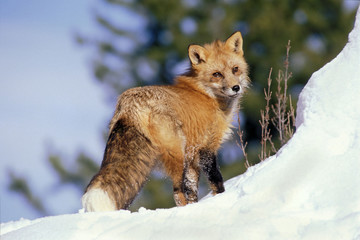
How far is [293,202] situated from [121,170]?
2378 mm

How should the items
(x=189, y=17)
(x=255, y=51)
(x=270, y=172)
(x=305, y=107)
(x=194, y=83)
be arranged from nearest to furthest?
(x=270, y=172)
(x=305, y=107)
(x=194, y=83)
(x=255, y=51)
(x=189, y=17)

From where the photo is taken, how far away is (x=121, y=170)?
576cm

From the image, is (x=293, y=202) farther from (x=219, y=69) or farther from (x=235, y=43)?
(x=235, y=43)

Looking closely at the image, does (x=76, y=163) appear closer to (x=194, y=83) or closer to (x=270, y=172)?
(x=194, y=83)

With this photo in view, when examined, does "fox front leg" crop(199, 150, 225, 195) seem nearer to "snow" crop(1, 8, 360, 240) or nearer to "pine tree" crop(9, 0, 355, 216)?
"snow" crop(1, 8, 360, 240)

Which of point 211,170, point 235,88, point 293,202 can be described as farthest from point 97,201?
point 235,88

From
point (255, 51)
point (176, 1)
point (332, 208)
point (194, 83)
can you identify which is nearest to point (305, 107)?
point (332, 208)

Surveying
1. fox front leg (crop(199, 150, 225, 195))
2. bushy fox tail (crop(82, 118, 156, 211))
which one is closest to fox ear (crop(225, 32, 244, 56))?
fox front leg (crop(199, 150, 225, 195))

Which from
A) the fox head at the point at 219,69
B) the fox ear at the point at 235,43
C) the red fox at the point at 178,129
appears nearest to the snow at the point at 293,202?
the red fox at the point at 178,129

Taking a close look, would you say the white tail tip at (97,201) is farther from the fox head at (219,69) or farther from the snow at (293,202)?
the fox head at (219,69)

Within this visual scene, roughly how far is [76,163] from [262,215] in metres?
19.1

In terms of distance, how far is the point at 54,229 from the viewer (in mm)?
4266

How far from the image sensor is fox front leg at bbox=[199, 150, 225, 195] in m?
7.22

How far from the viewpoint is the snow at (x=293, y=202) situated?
12.2ft
